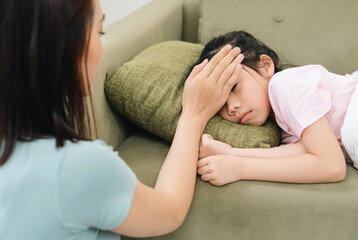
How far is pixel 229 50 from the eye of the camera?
1.11m

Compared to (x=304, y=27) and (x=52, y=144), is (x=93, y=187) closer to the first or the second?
(x=52, y=144)

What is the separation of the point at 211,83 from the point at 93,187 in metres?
0.54

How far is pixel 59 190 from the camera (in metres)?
0.59

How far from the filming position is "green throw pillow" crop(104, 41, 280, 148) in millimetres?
1071

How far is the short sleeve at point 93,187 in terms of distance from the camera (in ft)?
1.93

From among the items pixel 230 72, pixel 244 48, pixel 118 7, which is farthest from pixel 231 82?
pixel 118 7

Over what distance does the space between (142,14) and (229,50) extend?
1.70 ft

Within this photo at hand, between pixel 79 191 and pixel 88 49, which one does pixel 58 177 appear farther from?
pixel 88 49

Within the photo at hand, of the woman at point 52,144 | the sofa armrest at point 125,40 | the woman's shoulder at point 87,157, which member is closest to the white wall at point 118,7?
the sofa armrest at point 125,40

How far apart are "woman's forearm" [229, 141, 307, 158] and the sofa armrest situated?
0.37 m

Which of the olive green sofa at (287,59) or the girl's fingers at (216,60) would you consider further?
the girl's fingers at (216,60)

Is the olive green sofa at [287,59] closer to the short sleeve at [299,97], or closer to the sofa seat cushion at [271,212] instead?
the sofa seat cushion at [271,212]

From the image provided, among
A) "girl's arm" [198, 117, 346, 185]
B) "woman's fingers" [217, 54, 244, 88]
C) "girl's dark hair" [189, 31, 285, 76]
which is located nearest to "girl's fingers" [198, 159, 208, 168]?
"girl's arm" [198, 117, 346, 185]

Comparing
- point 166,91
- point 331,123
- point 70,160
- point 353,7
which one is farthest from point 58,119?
point 353,7
